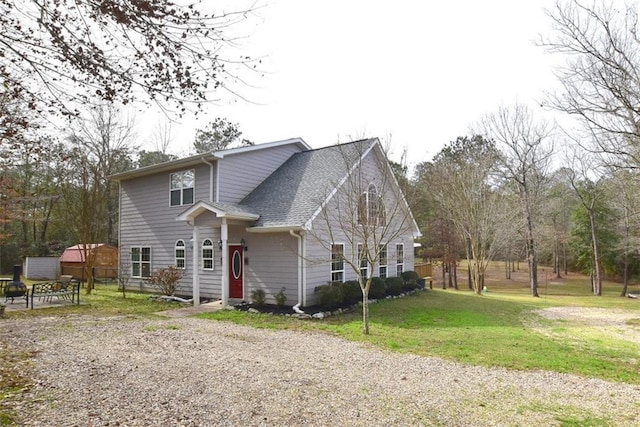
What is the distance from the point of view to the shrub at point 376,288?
14.2m

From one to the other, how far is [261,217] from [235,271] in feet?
7.57

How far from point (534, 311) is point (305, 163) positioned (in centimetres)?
1032

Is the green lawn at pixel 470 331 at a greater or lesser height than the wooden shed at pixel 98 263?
lesser

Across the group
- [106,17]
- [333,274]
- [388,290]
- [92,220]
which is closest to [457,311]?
[388,290]

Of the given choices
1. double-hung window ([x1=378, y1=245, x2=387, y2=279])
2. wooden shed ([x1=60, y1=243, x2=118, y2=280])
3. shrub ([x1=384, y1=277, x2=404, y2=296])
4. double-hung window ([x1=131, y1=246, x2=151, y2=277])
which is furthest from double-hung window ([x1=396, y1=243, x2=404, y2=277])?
wooden shed ([x1=60, y1=243, x2=118, y2=280])

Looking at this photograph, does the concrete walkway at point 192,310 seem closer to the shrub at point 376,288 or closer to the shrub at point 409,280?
the shrub at point 376,288

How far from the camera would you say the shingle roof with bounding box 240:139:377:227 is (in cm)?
1250

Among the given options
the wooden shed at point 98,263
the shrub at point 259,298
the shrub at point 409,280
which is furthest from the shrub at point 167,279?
the shrub at point 409,280

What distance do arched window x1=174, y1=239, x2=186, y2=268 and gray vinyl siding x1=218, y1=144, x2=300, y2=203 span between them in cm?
300

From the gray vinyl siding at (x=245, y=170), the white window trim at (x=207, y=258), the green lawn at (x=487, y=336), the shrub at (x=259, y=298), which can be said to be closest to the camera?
the green lawn at (x=487, y=336)

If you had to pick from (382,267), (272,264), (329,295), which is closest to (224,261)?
(272,264)

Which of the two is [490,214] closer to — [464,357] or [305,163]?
[305,163]

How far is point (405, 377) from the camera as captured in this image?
596cm

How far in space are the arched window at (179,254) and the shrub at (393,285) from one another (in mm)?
8069
